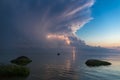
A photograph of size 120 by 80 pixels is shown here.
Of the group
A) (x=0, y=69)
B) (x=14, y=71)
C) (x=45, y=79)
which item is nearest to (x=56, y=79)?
(x=45, y=79)

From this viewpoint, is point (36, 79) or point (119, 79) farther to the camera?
point (119, 79)

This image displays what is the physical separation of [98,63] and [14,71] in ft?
164

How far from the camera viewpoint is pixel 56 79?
44.9 metres

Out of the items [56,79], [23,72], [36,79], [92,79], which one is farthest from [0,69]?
[92,79]

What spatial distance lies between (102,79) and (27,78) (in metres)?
18.9

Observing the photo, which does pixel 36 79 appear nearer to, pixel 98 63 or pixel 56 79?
pixel 56 79

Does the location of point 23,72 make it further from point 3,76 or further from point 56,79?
point 56,79

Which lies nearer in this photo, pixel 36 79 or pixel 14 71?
pixel 36 79

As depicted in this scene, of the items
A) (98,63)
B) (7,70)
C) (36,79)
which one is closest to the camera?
(36,79)

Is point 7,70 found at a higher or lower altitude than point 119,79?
higher

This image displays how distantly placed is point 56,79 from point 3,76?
13.1 metres

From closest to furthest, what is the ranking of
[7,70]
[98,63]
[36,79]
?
[36,79]
[7,70]
[98,63]

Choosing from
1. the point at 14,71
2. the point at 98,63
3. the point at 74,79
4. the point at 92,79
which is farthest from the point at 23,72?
the point at 98,63

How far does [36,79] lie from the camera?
43.9 meters
